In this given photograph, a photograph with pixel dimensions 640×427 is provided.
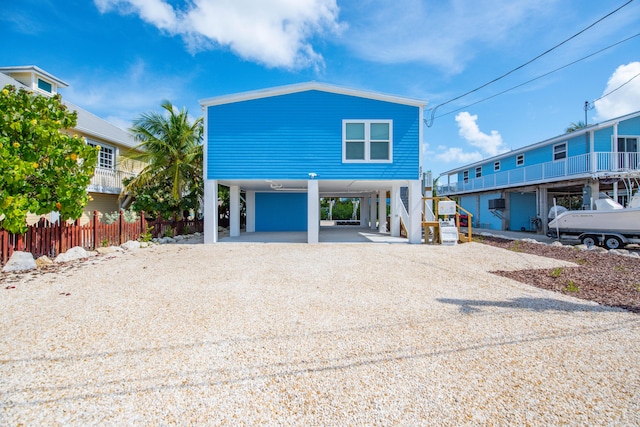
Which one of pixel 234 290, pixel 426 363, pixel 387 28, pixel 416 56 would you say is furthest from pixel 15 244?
pixel 416 56

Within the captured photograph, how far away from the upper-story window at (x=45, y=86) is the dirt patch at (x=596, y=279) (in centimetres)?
2044

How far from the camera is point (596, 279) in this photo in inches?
246

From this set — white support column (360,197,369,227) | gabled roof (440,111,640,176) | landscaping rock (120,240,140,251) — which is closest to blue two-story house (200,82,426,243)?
landscaping rock (120,240,140,251)

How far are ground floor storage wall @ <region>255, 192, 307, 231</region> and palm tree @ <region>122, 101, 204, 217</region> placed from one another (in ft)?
15.0

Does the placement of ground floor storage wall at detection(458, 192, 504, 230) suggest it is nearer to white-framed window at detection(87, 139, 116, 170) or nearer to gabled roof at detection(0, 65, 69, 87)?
white-framed window at detection(87, 139, 116, 170)

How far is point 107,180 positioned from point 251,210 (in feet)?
24.6

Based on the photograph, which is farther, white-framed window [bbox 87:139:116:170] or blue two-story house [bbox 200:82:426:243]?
white-framed window [bbox 87:139:116:170]

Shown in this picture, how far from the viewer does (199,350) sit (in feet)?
10.3

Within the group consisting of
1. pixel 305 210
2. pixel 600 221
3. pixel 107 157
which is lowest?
pixel 600 221

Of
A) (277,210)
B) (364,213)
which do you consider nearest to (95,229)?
(277,210)

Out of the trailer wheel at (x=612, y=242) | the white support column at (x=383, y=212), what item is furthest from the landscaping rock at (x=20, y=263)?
the trailer wheel at (x=612, y=242)

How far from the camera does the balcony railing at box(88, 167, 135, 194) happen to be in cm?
1464

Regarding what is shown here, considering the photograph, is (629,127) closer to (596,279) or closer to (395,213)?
(395,213)

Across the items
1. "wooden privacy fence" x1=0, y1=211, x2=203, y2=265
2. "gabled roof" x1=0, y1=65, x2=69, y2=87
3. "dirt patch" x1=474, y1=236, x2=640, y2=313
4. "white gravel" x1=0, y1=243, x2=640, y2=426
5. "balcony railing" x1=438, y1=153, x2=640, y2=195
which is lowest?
"white gravel" x1=0, y1=243, x2=640, y2=426
